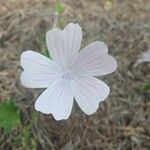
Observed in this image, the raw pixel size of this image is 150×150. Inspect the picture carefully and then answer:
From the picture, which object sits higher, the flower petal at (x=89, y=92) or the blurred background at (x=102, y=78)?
the flower petal at (x=89, y=92)

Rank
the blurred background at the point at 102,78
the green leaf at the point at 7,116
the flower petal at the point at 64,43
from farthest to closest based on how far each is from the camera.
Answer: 1. the blurred background at the point at 102,78
2. the green leaf at the point at 7,116
3. the flower petal at the point at 64,43

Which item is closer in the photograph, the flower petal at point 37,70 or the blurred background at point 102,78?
the flower petal at point 37,70

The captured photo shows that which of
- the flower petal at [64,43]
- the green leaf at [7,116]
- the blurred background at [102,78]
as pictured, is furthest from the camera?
the blurred background at [102,78]

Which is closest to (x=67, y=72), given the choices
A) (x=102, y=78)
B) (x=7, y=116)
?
(x=7, y=116)

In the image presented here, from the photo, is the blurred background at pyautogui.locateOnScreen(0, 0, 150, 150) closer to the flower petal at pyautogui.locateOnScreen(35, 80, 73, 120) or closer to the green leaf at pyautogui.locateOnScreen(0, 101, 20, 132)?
the green leaf at pyautogui.locateOnScreen(0, 101, 20, 132)

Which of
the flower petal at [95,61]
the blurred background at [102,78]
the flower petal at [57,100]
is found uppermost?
the flower petal at [95,61]

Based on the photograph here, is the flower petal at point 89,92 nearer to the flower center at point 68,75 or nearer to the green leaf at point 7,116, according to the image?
the flower center at point 68,75

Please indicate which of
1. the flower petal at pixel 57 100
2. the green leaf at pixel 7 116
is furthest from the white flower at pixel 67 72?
the green leaf at pixel 7 116
